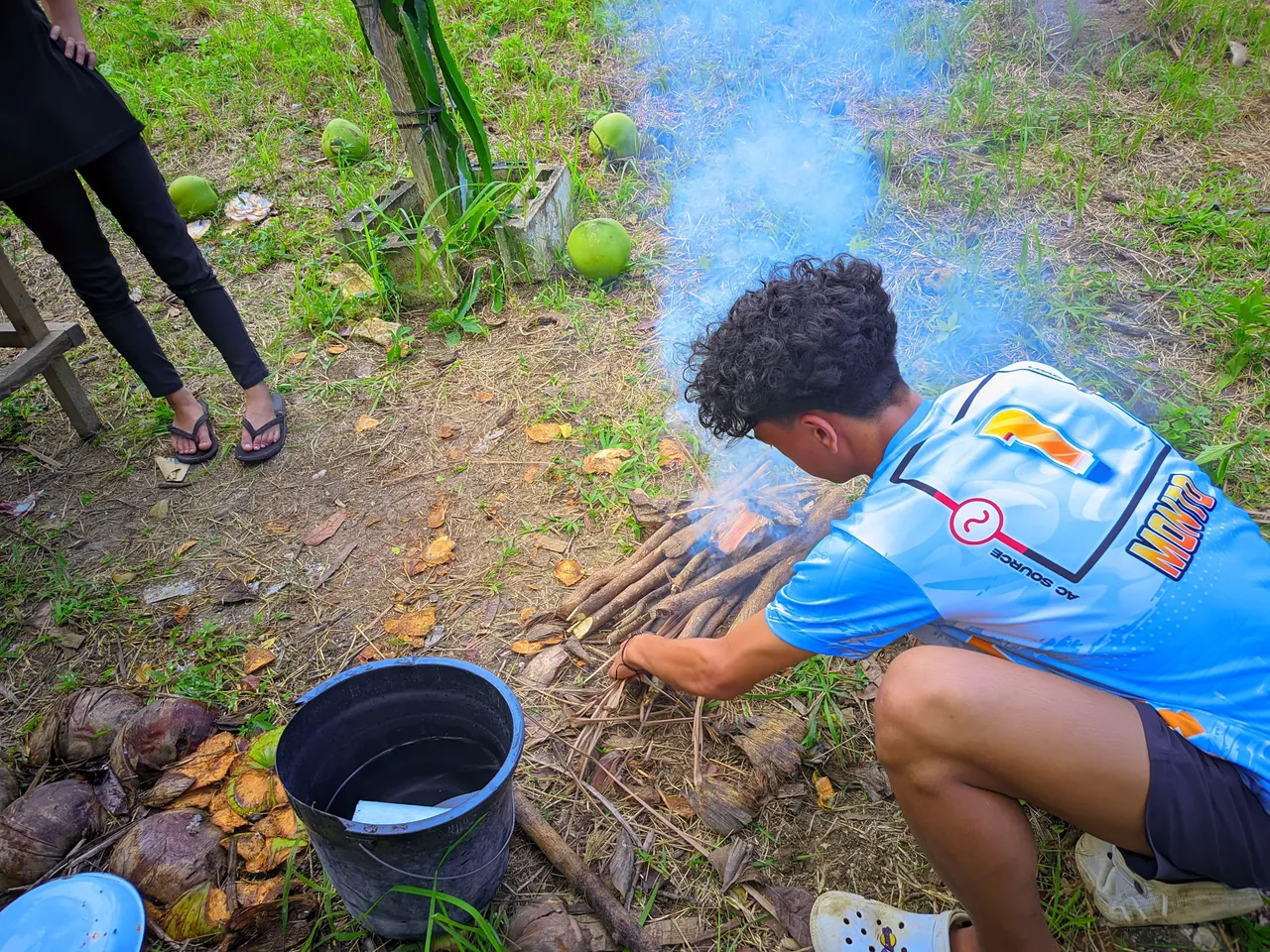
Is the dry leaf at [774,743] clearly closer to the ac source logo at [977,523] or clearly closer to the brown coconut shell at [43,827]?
the ac source logo at [977,523]

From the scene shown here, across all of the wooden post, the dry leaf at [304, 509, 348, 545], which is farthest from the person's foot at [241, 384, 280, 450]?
the wooden post

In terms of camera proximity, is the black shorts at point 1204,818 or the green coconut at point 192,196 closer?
the black shorts at point 1204,818

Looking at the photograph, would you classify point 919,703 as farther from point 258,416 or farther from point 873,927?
point 258,416

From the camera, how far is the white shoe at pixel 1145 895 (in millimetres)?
1652

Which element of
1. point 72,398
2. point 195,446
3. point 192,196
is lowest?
point 195,446

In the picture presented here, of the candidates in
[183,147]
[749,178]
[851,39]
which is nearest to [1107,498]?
[749,178]

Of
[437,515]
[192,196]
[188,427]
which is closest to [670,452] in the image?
[437,515]

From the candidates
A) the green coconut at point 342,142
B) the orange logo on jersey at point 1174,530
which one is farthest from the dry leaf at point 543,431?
the green coconut at point 342,142

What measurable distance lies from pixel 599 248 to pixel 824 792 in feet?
9.58

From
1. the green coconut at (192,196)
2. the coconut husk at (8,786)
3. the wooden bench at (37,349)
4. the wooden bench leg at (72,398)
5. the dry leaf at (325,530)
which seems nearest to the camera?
the coconut husk at (8,786)

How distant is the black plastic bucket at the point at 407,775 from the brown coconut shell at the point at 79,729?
899 mm

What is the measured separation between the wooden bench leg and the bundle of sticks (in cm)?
263

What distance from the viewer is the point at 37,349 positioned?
135 inches

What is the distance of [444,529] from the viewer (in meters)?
3.12
